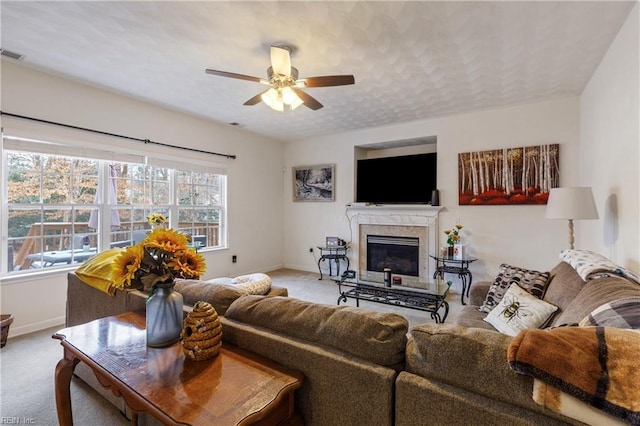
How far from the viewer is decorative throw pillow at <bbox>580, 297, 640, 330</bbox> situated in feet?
3.30

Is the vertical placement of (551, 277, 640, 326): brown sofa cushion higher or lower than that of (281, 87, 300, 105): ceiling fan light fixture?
lower

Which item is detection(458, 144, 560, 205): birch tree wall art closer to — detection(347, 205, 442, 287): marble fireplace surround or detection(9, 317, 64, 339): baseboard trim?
detection(347, 205, 442, 287): marble fireplace surround

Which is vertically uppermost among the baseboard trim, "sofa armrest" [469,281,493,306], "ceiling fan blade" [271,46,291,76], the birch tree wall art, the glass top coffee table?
"ceiling fan blade" [271,46,291,76]

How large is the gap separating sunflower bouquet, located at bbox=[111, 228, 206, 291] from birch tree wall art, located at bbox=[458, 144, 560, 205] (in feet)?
13.2

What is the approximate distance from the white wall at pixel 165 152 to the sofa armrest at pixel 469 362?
151 inches

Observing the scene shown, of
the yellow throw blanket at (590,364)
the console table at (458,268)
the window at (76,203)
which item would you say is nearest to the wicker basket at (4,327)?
the window at (76,203)

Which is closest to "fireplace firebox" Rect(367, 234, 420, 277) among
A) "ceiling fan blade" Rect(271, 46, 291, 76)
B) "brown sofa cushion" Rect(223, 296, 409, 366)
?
"ceiling fan blade" Rect(271, 46, 291, 76)

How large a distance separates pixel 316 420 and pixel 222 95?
11.7 ft

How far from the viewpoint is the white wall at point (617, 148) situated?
6.66 feet

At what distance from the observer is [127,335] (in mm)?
1384

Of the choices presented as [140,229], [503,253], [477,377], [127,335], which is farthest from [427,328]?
[140,229]

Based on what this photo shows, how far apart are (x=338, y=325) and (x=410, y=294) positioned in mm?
2109

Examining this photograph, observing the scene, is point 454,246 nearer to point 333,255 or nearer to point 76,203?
point 333,255

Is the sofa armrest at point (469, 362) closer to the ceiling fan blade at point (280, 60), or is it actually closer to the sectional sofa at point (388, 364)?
the sectional sofa at point (388, 364)
